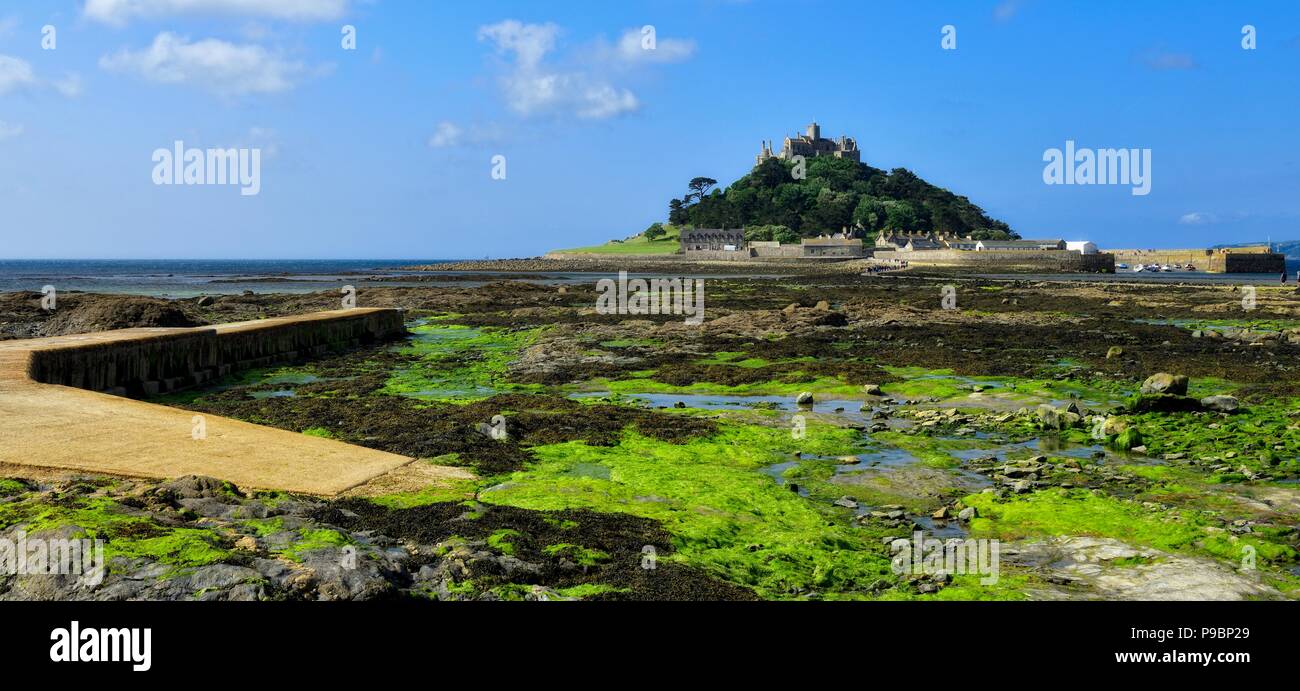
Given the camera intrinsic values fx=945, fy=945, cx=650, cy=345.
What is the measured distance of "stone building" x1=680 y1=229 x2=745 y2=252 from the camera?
6491 inches

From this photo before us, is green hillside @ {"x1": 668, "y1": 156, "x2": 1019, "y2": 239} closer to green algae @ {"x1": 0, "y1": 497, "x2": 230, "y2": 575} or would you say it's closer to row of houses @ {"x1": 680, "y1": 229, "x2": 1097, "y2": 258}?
row of houses @ {"x1": 680, "y1": 229, "x2": 1097, "y2": 258}

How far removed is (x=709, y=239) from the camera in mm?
166250

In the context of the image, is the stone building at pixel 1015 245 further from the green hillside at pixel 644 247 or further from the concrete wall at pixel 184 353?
the concrete wall at pixel 184 353

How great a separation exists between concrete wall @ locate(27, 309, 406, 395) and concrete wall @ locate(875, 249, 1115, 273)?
9766cm

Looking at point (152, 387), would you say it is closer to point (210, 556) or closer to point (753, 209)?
point (210, 556)

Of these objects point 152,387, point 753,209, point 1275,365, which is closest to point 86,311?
point 152,387

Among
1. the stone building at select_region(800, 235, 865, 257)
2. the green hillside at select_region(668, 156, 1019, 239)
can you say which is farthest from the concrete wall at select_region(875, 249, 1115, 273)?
the green hillside at select_region(668, 156, 1019, 239)

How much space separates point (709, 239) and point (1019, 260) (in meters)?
62.2

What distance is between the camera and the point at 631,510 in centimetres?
1052

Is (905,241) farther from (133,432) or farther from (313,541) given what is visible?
(313,541)

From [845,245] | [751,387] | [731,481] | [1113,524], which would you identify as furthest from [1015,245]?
[1113,524]
